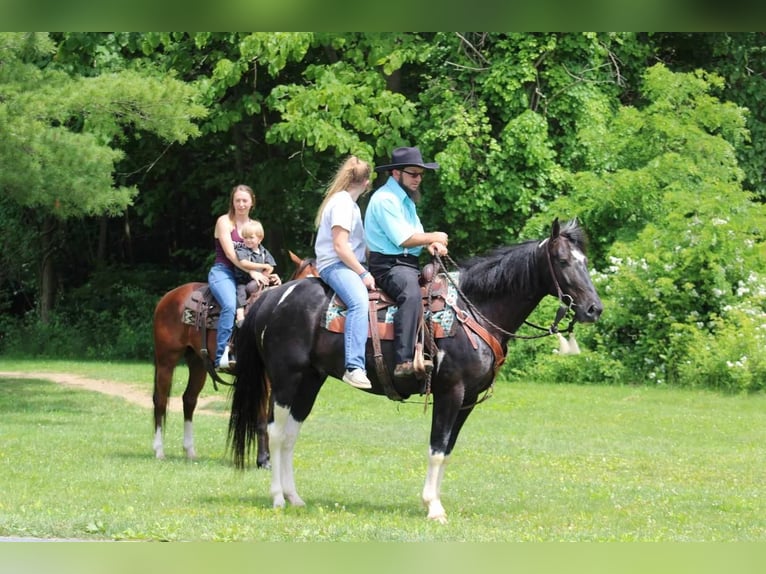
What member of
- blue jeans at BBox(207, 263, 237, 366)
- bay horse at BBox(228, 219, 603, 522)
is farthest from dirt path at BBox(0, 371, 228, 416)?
bay horse at BBox(228, 219, 603, 522)

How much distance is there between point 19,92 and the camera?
1541 centimetres

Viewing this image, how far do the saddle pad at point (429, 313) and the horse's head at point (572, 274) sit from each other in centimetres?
75

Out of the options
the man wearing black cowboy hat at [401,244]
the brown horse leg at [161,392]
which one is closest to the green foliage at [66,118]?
the brown horse leg at [161,392]

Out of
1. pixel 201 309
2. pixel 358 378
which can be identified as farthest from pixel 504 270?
pixel 201 309

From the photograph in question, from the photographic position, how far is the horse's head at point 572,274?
25.1 feet

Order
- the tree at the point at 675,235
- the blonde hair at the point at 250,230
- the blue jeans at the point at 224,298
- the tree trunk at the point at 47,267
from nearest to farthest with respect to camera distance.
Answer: the blonde hair at the point at 250,230 < the blue jeans at the point at 224,298 < the tree at the point at 675,235 < the tree trunk at the point at 47,267

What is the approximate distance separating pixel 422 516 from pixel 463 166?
15.5 m

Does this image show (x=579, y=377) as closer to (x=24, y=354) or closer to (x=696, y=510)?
(x=696, y=510)

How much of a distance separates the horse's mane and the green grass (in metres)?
1.65

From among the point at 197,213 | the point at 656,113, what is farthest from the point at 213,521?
the point at 197,213

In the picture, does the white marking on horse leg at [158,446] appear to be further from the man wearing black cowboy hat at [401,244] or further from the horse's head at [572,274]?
the horse's head at [572,274]

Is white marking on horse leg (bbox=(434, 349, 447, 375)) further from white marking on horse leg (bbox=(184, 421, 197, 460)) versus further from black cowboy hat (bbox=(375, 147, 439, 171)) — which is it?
white marking on horse leg (bbox=(184, 421, 197, 460))

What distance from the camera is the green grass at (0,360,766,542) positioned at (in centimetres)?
717

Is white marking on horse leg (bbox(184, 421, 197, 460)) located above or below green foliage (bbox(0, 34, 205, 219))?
below
